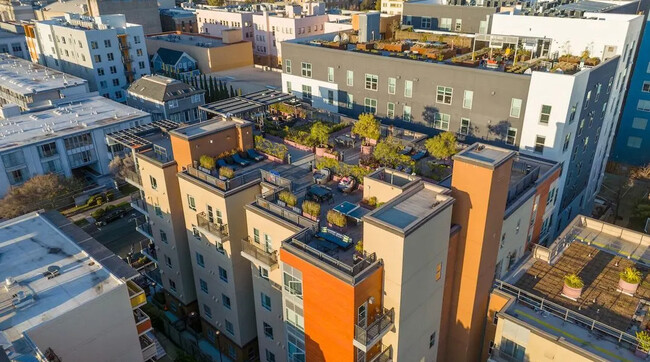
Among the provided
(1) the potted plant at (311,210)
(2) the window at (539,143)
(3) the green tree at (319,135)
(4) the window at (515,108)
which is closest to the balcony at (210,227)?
(1) the potted plant at (311,210)

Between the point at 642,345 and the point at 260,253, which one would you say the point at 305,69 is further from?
the point at 642,345

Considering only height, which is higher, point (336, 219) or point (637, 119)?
point (336, 219)

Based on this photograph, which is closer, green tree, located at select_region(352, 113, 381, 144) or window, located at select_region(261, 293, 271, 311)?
window, located at select_region(261, 293, 271, 311)

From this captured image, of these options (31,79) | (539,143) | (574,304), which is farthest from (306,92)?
(31,79)

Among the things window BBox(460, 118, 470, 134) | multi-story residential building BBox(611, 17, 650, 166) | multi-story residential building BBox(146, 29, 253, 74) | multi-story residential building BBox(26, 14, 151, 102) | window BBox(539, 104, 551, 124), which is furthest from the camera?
multi-story residential building BBox(146, 29, 253, 74)

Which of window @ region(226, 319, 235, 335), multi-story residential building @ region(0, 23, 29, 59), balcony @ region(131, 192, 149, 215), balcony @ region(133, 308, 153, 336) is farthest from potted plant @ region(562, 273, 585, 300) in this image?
multi-story residential building @ region(0, 23, 29, 59)

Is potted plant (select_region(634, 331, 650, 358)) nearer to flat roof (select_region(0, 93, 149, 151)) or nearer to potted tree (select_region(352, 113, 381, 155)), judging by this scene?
potted tree (select_region(352, 113, 381, 155))

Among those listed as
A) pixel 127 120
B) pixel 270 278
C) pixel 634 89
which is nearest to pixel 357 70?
pixel 270 278
